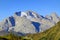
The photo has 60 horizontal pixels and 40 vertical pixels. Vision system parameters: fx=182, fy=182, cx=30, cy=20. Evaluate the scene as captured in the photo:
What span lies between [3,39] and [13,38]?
1632 cm

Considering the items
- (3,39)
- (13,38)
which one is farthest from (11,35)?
(3,39)

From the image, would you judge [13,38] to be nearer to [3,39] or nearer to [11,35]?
[11,35]

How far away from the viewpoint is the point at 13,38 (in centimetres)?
5906

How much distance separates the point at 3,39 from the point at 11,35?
55.8 ft

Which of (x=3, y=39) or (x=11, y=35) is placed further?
(x=3, y=39)

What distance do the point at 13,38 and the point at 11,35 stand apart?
1.40 metres

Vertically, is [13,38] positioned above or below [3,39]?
below

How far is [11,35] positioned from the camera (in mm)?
58312

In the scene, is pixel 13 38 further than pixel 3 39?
No
